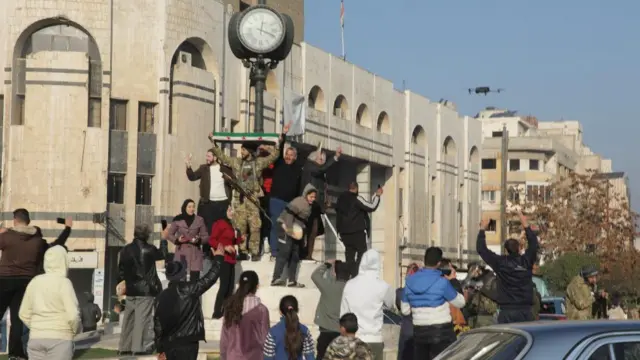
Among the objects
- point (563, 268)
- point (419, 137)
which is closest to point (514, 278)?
point (563, 268)

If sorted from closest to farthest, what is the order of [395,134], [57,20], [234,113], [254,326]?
[254,326] < [57,20] < [234,113] < [395,134]

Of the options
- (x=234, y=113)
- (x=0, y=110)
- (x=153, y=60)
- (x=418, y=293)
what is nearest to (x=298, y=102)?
(x=234, y=113)

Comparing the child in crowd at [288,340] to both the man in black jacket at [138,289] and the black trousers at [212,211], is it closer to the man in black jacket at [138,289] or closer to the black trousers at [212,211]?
the man in black jacket at [138,289]

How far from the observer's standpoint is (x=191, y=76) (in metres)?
50.9

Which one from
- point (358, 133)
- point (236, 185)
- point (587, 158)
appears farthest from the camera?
point (587, 158)

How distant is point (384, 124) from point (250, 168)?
51.9 meters

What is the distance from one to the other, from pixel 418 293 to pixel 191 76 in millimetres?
37691

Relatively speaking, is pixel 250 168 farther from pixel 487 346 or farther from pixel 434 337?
pixel 487 346

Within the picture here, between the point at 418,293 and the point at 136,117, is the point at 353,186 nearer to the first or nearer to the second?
the point at 418,293

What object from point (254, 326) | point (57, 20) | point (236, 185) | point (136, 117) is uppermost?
point (57, 20)

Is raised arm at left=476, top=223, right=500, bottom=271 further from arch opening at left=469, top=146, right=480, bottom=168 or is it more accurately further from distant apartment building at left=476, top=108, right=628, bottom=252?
distant apartment building at left=476, top=108, right=628, bottom=252

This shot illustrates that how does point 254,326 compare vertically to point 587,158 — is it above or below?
below

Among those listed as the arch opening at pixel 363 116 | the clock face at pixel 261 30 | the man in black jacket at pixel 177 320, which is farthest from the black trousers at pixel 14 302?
the arch opening at pixel 363 116

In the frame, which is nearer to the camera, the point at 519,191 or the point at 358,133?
the point at 358,133
